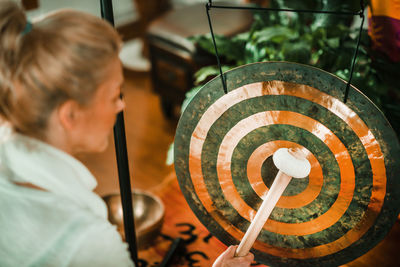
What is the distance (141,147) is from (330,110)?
1.53 metres

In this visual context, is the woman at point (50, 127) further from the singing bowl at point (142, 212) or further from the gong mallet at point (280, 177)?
the singing bowl at point (142, 212)

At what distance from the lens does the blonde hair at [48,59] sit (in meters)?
0.53

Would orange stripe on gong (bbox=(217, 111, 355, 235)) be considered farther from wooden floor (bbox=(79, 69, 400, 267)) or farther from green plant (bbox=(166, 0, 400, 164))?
wooden floor (bbox=(79, 69, 400, 267))

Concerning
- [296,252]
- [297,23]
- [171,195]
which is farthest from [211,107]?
[297,23]

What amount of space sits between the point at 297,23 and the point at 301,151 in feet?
2.78

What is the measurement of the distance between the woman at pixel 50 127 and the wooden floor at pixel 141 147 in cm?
122

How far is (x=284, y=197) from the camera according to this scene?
0.79 meters

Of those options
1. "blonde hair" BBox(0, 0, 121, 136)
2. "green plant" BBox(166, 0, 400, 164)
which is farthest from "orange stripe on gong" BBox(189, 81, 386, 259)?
"green plant" BBox(166, 0, 400, 164)

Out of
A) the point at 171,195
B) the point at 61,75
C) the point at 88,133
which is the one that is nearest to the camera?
the point at 61,75

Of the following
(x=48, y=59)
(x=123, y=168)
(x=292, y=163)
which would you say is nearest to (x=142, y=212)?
(x=123, y=168)

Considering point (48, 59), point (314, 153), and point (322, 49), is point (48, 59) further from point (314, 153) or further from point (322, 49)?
point (322, 49)

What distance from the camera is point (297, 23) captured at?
143 cm

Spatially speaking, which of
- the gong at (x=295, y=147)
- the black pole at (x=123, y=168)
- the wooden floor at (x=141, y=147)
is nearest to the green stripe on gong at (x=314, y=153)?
the gong at (x=295, y=147)

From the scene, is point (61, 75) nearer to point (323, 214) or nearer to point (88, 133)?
point (88, 133)
